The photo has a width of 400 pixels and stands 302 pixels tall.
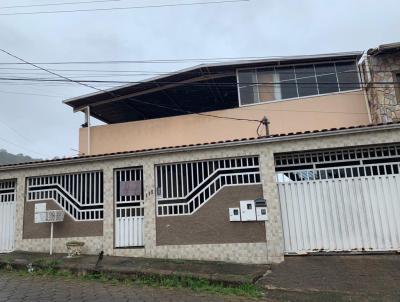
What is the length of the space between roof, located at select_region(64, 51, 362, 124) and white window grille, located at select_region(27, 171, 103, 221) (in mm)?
6885

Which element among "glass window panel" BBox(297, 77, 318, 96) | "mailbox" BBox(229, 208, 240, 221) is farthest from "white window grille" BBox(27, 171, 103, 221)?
"glass window panel" BBox(297, 77, 318, 96)

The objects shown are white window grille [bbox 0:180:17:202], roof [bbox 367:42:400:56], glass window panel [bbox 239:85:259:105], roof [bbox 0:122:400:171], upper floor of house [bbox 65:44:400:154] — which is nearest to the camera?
roof [bbox 0:122:400:171]

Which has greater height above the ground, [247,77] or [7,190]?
[247,77]

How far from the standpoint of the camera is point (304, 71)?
15.7 metres

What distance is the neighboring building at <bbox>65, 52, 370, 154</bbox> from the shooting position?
15.1 m

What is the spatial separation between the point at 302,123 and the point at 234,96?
15.2 ft

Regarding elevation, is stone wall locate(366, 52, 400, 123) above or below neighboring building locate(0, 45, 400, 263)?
above

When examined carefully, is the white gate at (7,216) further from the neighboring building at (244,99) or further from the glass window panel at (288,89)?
the glass window panel at (288,89)

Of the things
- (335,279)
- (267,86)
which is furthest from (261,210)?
(267,86)

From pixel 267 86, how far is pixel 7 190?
35.2 ft

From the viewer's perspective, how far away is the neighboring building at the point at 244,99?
594 inches

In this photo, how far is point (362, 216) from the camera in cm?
920

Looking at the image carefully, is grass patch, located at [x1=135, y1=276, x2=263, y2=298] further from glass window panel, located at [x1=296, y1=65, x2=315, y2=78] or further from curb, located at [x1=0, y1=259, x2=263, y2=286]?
glass window panel, located at [x1=296, y1=65, x2=315, y2=78]

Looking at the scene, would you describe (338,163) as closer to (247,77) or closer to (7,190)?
(247,77)
